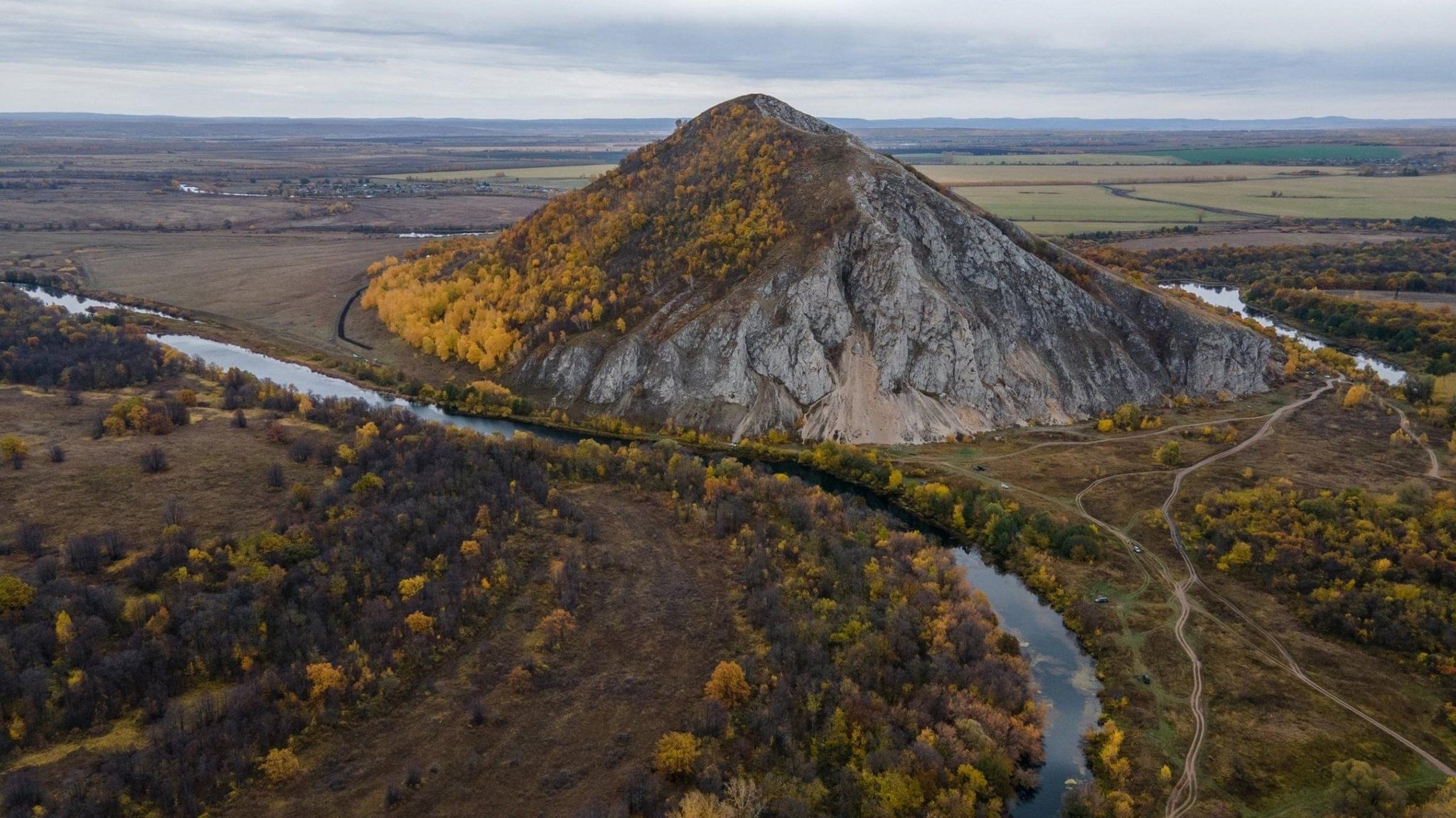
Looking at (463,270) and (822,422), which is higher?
(463,270)

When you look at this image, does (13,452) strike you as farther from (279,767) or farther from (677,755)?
(677,755)

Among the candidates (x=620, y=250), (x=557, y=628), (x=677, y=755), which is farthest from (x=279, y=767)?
(x=620, y=250)

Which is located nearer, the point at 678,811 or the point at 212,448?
the point at 678,811

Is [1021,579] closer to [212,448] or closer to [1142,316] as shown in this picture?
[1142,316]

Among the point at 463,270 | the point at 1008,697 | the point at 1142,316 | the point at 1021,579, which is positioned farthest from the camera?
the point at 463,270

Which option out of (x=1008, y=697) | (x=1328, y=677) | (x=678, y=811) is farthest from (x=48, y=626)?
(x=1328, y=677)

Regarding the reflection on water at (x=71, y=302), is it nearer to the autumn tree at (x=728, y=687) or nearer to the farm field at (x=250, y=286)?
the farm field at (x=250, y=286)

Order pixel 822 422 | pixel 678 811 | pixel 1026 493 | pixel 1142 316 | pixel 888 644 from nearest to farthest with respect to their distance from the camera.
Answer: pixel 678 811 < pixel 888 644 < pixel 1026 493 < pixel 822 422 < pixel 1142 316
